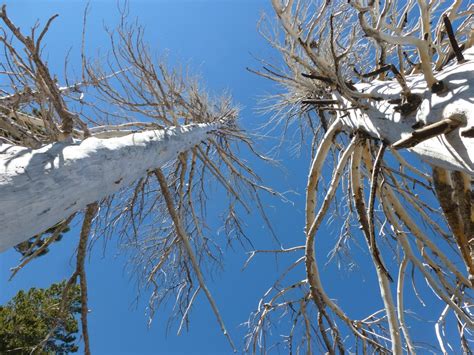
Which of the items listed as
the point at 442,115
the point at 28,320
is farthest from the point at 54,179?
the point at 28,320

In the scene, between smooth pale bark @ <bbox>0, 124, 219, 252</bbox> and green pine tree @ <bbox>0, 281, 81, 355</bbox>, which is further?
green pine tree @ <bbox>0, 281, 81, 355</bbox>

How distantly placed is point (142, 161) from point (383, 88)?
1.46 meters

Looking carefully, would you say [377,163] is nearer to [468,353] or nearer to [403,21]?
[403,21]

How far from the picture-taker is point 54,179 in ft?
4.40

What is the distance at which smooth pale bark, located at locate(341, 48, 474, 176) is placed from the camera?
1.22 m

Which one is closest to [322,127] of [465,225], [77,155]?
[465,225]

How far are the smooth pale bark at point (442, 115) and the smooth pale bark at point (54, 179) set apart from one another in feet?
4.51

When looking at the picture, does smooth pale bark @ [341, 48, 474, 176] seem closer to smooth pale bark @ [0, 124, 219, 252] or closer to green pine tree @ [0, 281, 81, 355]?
smooth pale bark @ [0, 124, 219, 252]

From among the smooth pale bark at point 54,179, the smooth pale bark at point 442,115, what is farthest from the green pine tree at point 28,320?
the smooth pale bark at point 442,115

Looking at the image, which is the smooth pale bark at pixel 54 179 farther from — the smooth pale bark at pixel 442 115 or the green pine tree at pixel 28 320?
the green pine tree at pixel 28 320

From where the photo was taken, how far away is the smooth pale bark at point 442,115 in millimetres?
1224

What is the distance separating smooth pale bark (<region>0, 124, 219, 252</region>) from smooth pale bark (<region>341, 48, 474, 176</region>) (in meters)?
1.37

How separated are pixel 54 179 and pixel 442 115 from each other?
1.49 metres

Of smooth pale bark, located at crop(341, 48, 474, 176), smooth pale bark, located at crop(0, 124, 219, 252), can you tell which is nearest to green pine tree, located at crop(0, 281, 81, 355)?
smooth pale bark, located at crop(0, 124, 219, 252)
